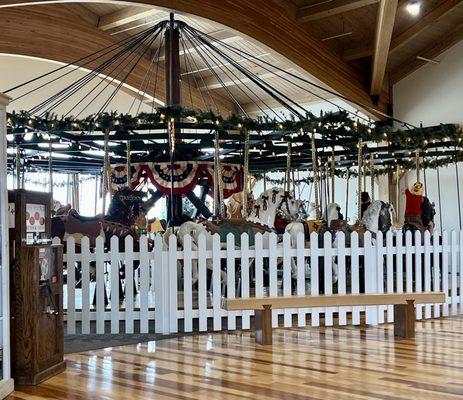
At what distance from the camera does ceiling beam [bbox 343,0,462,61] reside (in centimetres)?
1460

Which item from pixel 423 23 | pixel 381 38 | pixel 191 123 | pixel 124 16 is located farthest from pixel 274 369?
pixel 423 23

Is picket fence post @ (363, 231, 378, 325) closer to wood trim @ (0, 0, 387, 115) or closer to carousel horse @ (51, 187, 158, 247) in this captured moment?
carousel horse @ (51, 187, 158, 247)

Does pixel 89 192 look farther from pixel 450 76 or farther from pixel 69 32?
pixel 450 76

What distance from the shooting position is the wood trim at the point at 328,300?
6.52m

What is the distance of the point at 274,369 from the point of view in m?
5.33

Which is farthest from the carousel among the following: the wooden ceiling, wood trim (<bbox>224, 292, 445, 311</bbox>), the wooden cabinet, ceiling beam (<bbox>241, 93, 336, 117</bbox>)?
ceiling beam (<bbox>241, 93, 336, 117</bbox>)

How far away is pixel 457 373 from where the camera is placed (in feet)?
16.7

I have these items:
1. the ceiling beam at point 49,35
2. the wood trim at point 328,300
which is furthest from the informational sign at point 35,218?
the ceiling beam at point 49,35

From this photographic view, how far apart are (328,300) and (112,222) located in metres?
3.23

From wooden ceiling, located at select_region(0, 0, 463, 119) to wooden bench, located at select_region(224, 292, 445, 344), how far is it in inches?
238

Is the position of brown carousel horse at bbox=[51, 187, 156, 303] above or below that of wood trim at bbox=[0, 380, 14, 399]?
above

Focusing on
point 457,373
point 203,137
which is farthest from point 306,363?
point 203,137

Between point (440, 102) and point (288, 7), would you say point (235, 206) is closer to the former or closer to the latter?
point (288, 7)

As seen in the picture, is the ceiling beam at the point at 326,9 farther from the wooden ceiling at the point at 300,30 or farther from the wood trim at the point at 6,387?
the wood trim at the point at 6,387
